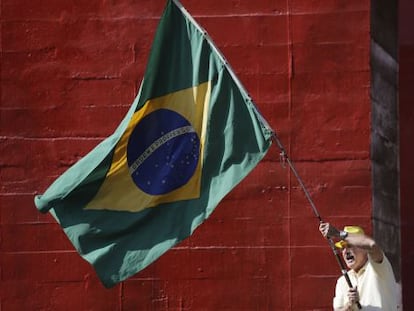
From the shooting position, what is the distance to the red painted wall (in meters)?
9.84

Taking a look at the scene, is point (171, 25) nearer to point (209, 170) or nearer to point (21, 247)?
point (209, 170)

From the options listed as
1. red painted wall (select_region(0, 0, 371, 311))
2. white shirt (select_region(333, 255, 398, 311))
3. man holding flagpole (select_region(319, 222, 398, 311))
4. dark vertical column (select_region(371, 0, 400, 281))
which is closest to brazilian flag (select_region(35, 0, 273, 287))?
man holding flagpole (select_region(319, 222, 398, 311))

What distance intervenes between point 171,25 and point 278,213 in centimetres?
190

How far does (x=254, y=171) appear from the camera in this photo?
9.91 meters

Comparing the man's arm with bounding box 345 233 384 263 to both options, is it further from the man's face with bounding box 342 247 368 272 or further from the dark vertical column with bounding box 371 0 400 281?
the dark vertical column with bounding box 371 0 400 281

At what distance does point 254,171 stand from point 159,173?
165 cm

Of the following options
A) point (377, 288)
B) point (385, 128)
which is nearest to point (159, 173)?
point (377, 288)

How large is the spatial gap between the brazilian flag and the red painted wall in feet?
5.00

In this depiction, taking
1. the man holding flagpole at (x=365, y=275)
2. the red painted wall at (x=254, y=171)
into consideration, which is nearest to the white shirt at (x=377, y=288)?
the man holding flagpole at (x=365, y=275)

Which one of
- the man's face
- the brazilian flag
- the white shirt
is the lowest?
the white shirt

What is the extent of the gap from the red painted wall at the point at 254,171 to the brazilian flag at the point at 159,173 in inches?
60.0

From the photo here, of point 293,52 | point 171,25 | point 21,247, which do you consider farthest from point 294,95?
point 21,247

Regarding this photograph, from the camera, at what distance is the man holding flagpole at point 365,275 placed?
8.23m

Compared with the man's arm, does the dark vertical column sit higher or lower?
higher
